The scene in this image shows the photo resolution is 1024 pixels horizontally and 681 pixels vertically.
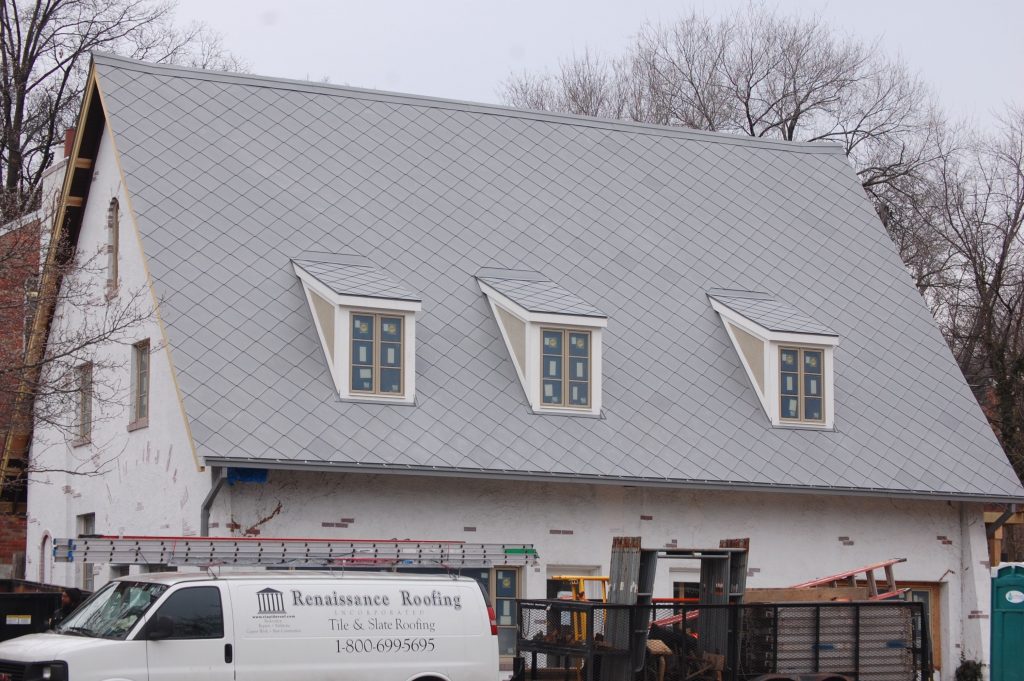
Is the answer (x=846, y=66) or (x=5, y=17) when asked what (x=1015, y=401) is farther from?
(x=5, y=17)

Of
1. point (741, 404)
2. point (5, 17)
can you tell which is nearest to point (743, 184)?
point (741, 404)

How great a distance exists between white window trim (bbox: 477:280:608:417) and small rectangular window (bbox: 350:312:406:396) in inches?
76.4

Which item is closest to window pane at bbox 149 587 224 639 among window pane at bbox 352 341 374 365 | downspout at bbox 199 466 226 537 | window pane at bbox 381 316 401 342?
downspout at bbox 199 466 226 537

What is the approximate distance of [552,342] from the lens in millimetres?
22250

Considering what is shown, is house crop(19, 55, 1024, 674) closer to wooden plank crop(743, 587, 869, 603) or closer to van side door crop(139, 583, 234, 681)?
wooden plank crop(743, 587, 869, 603)

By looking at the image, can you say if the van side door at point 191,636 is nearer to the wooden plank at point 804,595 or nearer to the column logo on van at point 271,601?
the column logo on van at point 271,601

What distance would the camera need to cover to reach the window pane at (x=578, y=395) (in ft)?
73.0

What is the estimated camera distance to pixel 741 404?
23.5 metres

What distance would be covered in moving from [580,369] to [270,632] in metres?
8.74

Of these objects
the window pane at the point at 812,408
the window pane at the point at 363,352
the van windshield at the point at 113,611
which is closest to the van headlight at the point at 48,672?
the van windshield at the point at 113,611

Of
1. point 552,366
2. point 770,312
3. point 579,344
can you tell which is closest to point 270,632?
point 552,366

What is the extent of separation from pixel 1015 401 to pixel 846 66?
1179 cm

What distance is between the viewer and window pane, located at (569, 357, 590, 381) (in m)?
22.4

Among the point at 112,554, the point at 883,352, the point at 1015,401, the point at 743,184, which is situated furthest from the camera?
the point at 1015,401
